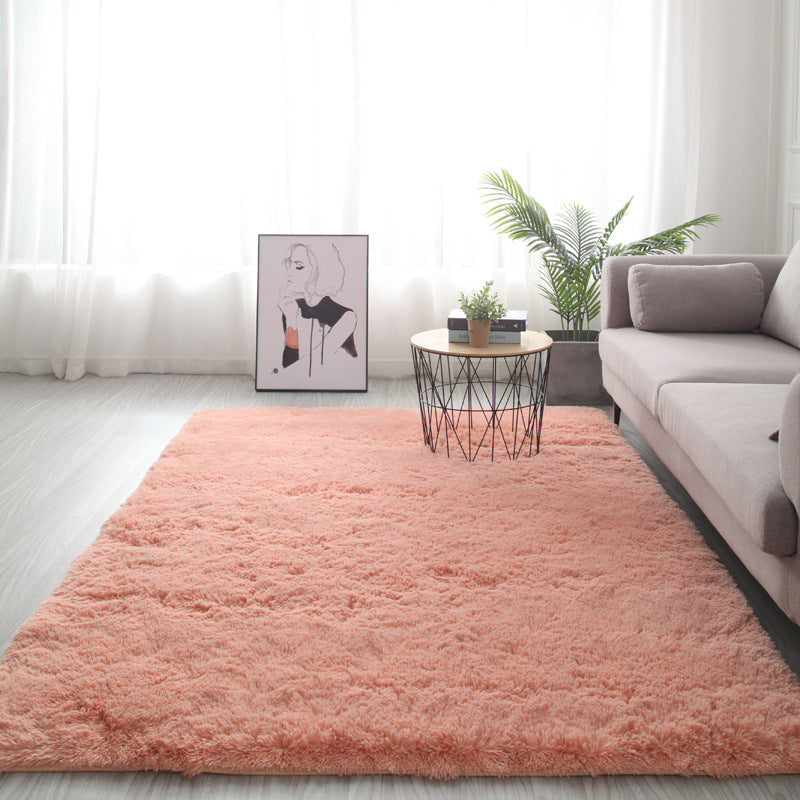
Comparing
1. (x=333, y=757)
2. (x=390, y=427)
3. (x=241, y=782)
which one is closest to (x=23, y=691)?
(x=241, y=782)

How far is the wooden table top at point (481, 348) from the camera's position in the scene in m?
3.21

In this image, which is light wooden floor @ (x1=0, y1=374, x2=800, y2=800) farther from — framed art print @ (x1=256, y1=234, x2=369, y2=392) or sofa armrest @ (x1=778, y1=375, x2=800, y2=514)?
sofa armrest @ (x1=778, y1=375, x2=800, y2=514)

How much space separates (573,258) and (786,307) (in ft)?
3.86

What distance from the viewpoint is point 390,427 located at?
3770mm

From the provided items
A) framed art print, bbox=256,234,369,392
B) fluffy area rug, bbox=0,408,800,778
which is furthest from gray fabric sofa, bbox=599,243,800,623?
framed art print, bbox=256,234,369,392

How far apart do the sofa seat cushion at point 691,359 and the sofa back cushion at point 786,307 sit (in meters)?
0.04

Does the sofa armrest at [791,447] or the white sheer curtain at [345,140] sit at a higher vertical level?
the white sheer curtain at [345,140]

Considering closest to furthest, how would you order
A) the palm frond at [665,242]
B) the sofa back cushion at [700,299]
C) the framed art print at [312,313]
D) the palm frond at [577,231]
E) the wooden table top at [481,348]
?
the wooden table top at [481,348]
the sofa back cushion at [700,299]
the palm frond at [665,242]
the palm frond at [577,231]
the framed art print at [312,313]

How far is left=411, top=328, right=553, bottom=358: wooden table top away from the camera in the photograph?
10.5ft

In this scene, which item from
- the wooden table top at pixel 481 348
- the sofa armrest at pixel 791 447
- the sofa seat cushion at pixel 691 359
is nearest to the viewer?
the sofa armrest at pixel 791 447

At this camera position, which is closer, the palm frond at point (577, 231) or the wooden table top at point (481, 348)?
the wooden table top at point (481, 348)

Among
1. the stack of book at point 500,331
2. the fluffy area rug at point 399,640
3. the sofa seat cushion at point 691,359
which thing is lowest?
the fluffy area rug at point 399,640

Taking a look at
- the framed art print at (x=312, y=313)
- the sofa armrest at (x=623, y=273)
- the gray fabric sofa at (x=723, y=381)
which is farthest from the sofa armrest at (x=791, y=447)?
the framed art print at (x=312, y=313)

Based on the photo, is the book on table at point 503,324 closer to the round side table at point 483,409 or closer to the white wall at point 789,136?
the round side table at point 483,409
